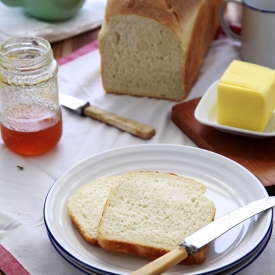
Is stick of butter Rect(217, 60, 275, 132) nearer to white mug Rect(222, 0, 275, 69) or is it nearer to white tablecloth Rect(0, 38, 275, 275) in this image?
white tablecloth Rect(0, 38, 275, 275)

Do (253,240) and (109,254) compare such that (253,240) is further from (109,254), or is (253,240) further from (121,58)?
(121,58)

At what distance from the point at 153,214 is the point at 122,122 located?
0.69m

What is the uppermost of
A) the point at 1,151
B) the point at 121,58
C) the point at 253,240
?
the point at 253,240

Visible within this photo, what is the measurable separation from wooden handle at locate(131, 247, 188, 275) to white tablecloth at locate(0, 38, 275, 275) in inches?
10.3

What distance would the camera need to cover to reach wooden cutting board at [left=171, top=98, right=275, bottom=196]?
1726mm

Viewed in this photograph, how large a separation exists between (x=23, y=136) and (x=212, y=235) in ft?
2.72

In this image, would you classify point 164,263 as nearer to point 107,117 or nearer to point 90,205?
point 90,205

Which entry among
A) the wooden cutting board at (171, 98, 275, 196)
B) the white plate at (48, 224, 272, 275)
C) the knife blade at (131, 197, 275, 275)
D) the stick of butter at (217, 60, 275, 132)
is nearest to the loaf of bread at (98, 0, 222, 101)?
the wooden cutting board at (171, 98, 275, 196)

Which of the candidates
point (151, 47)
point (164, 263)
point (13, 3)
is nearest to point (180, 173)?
point (164, 263)

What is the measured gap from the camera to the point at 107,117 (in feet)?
6.72

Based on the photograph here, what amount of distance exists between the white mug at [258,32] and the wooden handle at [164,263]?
53.0 inches

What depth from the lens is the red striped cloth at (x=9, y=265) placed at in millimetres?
1366

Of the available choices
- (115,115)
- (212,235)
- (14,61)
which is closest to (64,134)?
(115,115)

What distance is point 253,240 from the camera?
1312mm
